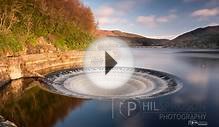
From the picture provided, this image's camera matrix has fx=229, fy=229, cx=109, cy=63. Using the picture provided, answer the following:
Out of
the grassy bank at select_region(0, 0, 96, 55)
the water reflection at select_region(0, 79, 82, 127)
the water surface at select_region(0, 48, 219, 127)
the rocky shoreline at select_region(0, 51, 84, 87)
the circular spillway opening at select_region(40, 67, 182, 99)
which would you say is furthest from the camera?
the grassy bank at select_region(0, 0, 96, 55)

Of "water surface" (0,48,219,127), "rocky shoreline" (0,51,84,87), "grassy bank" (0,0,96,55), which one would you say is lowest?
"water surface" (0,48,219,127)

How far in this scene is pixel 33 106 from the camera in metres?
17.9

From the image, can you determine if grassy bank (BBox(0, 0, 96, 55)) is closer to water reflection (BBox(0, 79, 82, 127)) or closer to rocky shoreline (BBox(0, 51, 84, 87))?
rocky shoreline (BBox(0, 51, 84, 87))

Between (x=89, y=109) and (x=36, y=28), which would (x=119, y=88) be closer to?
(x=89, y=109)

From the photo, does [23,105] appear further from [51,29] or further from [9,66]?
[51,29]

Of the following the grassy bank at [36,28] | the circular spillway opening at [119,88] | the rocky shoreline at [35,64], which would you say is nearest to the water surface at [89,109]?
the circular spillway opening at [119,88]

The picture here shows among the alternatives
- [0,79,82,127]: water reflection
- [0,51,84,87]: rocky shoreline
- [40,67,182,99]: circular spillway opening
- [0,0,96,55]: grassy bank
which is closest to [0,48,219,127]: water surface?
[0,79,82,127]: water reflection

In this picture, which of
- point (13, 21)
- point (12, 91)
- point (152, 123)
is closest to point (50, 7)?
point (13, 21)

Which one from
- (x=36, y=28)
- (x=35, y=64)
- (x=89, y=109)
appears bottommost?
(x=89, y=109)

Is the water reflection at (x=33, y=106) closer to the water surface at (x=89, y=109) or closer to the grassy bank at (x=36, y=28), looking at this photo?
the water surface at (x=89, y=109)

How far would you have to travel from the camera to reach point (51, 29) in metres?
44.1

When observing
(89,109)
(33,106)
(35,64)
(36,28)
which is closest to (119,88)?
(89,109)

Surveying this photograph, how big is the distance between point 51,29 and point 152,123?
34.2 meters

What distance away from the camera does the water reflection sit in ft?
48.8
